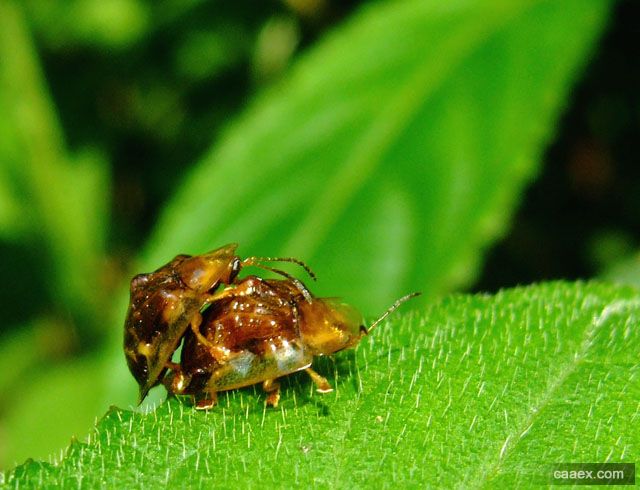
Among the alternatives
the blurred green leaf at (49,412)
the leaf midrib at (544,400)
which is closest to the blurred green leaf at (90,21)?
the blurred green leaf at (49,412)

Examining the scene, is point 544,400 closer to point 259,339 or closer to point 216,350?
point 259,339

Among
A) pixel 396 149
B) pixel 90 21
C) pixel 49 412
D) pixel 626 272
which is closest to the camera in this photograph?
pixel 626 272

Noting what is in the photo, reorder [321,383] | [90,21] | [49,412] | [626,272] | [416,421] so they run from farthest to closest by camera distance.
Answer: [90,21]
[49,412]
[626,272]
[321,383]
[416,421]

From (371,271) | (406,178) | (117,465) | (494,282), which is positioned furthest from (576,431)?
(494,282)

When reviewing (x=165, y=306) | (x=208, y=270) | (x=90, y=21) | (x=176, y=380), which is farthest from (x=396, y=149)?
(x=90, y=21)

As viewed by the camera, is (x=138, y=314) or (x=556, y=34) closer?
(x=138, y=314)

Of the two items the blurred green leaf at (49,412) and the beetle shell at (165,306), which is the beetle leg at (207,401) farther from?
the blurred green leaf at (49,412)

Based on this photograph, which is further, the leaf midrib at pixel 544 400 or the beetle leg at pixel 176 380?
the beetle leg at pixel 176 380

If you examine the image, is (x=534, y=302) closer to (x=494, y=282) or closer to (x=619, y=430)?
(x=619, y=430)
